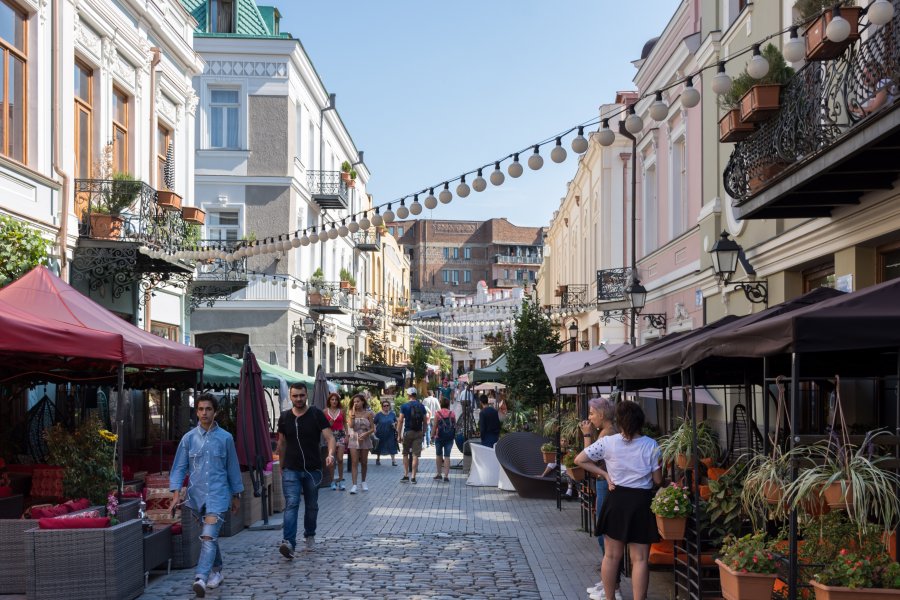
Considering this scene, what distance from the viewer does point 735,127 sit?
11.6 meters

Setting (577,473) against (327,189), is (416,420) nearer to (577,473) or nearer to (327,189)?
(577,473)

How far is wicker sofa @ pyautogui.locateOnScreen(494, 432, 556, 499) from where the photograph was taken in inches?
702

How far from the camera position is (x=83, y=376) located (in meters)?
13.3

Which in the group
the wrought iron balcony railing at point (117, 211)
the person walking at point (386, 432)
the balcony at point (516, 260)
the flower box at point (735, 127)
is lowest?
the person walking at point (386, 432)

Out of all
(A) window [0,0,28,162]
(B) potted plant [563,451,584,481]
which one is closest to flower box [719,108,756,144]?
(B) potted plant [563,451,584,481]

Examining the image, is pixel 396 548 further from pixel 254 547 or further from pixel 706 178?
pixel 706 178

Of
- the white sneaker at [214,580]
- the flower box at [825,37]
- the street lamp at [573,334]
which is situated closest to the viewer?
the flower box at [825,37]

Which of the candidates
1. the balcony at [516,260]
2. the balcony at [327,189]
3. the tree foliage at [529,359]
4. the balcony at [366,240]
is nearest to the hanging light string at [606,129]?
the tree foliage at [529,359]

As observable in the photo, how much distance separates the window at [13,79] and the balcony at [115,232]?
5.67 feet

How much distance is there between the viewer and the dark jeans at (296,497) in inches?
445

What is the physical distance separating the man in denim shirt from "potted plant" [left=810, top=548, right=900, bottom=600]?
562 cm

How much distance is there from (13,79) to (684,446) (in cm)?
1031

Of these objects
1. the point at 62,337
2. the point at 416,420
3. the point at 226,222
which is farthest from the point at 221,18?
the point at 62,337

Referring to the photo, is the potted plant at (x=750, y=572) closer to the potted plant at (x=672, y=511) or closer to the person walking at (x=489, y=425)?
the potted plant at (x=672, y=511)
